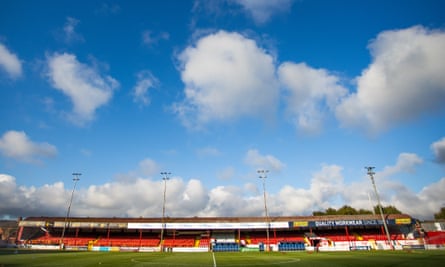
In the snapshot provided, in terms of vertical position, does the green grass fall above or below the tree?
below

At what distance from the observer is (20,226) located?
6412 cm

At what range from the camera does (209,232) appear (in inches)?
2532

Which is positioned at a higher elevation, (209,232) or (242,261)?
(209,232)

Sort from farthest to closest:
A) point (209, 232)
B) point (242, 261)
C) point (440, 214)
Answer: point (440, 214)
point (209, 232)
point (242, 261)

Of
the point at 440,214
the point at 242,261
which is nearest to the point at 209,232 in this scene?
the point at 242,261

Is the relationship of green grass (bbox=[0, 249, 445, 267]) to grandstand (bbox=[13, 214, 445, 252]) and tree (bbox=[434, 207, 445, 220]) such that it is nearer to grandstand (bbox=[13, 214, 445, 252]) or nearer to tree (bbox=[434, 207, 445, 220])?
grandstand (bbox=[13, 214, 445, 252])

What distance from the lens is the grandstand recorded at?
2286 inches

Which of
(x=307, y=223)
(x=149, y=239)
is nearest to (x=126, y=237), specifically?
(x=149, y=239)

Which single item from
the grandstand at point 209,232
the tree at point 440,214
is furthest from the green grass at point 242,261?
the tree at point 440,214

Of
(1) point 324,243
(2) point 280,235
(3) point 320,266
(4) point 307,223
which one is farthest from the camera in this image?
(2) point 280,235

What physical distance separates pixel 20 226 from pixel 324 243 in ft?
248

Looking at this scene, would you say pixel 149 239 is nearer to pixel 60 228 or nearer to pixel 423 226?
pixel 60 228

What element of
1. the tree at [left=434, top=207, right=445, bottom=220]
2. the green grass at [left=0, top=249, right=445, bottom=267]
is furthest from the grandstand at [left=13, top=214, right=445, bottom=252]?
the tree at [left=434, top=207, right=445, bottom=220]

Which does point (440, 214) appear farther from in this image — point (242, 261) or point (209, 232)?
point (242, 261)
